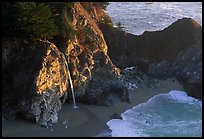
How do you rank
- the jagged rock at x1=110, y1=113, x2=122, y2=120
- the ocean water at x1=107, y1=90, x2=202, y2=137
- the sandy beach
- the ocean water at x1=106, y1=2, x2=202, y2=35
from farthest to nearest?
the ocean water at x1=106, y1=2, x2=202, y2=35 < the jagged rock at x1=110, y1=113, x2=122, y2=120 < the ocean water at x1=107, y1=90, x2=202, y2=137 < the sandy beach

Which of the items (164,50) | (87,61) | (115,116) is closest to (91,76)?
(87,61)

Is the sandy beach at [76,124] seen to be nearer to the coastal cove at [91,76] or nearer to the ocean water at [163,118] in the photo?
the coastal cove at [91,76]

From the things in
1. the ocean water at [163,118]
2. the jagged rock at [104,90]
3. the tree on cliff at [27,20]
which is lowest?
the ocean water at [163,118]

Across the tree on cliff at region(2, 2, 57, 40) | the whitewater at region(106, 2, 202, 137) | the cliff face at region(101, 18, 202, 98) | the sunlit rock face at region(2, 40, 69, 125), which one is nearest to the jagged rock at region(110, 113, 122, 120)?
the whitewater at region(106, 2, 202, 137)

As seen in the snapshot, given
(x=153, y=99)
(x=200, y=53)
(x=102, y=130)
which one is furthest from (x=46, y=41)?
(x=200, y=53)

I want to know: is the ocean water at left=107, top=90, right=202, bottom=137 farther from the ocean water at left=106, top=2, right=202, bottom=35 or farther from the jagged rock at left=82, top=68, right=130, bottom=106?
the ocean water at left=106, top=2, right=202, bottom=35

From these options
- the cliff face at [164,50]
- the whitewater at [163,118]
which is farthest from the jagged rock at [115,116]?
the cliff face at [164,50]
